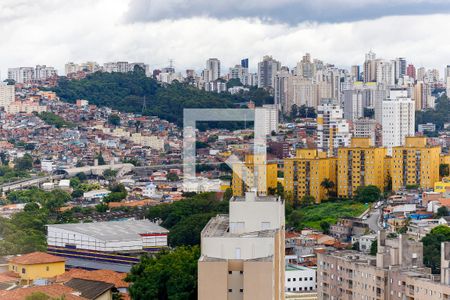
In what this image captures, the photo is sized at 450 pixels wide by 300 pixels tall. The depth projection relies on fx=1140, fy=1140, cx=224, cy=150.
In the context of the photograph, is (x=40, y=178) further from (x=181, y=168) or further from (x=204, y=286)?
(x=204, y=286)

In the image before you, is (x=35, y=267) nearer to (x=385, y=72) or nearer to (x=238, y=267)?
(x=238, y=267)

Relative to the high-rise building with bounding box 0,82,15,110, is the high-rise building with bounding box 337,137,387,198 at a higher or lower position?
lower

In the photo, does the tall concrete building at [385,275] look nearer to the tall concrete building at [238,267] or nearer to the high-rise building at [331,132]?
the tall concrete building at [238,267]

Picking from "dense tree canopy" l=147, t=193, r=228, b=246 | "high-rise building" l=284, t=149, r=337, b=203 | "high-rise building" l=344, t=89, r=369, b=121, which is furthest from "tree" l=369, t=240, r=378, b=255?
"high-rise building" l=344, t=89, r=369, b=121

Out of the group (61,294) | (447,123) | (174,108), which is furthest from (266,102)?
(61,294)

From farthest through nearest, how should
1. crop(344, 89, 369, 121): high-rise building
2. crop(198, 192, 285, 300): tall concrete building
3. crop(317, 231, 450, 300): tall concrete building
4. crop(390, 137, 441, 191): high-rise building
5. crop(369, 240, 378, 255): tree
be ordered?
1. crop(344, 89, 369, 121): high-rise building
2. crop(390, 137, 441, 191): high-rise building
3. crop(369, 240, 378, 255): tree
4. crop(317, 231, 450, 300): tall concrete building
5. crop(198, 192, 285, 300): tall concrete building

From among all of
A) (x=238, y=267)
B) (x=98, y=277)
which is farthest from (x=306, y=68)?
(x=238, y=267)

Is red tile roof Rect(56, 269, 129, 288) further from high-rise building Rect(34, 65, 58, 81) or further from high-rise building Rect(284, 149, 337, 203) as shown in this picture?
high-rise building Rect(34, 65, 58, 81)
